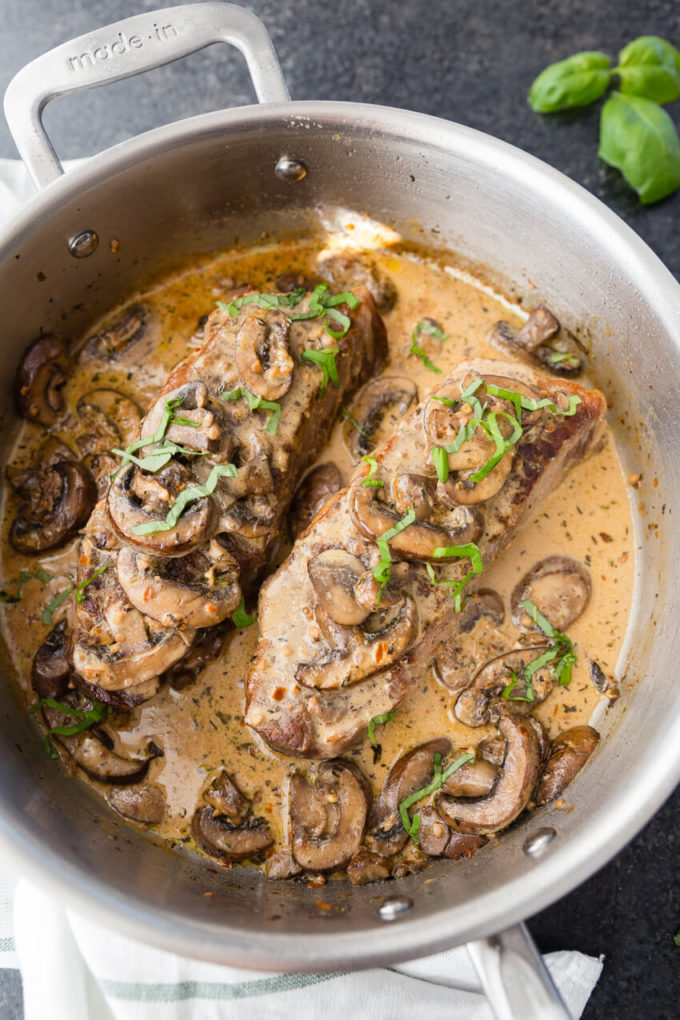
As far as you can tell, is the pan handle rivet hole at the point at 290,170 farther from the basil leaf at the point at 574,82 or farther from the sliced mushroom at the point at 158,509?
the sliced mushroom at the point at 158,509

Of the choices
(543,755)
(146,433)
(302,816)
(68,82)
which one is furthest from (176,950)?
(68,82)

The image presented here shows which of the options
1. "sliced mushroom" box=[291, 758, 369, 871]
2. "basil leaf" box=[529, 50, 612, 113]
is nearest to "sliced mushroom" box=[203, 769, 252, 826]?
"sliced mushroom" box=[291, 758, 369, 871]

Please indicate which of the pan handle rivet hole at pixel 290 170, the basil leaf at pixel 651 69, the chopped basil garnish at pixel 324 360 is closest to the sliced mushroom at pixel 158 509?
the chopped basil garnish at pixel 324 360

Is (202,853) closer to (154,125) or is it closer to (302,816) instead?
(302,816)

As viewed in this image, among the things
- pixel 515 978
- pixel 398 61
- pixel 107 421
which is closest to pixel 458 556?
pixel 515 978

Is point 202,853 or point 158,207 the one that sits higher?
point 158,207

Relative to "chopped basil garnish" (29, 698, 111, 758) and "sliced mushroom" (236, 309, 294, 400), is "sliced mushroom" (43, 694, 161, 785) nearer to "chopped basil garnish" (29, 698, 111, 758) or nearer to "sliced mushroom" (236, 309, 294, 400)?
"chopped basil garnish" (29, 698, 111, 758)
